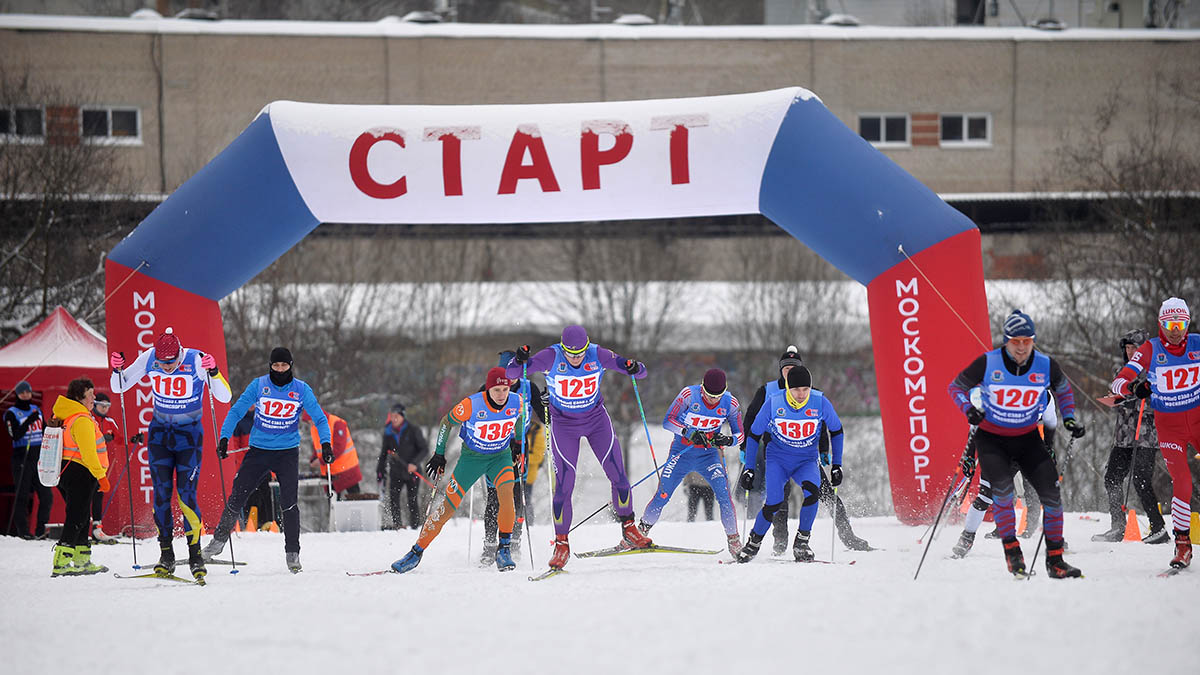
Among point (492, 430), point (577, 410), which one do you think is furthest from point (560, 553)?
point (577, 410)

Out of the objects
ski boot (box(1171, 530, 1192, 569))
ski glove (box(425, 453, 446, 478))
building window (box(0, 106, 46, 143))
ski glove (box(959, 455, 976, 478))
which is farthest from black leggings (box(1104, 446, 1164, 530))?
building window (box(0, 106, 46, 143))

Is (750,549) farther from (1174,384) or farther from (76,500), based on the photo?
(76,500)

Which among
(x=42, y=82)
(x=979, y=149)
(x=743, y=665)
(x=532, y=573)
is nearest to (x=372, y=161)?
(x=532, y=573)

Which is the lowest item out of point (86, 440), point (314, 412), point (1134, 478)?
point (1134, 478)

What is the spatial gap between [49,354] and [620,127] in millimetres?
6923

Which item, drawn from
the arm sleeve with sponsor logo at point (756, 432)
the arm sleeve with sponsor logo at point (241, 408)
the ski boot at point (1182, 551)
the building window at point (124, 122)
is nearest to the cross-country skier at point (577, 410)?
the arm sleeve with sponsor logo at point (756, 432)

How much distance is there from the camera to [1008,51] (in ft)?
92.3

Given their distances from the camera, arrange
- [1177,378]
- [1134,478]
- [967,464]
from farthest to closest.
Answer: [1134,478]
[1177,378]
[967,464]

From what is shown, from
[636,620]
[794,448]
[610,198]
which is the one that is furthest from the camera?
[610,198]

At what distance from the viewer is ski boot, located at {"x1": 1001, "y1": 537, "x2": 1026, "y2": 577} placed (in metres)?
7.28

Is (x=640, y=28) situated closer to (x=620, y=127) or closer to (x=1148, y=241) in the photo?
(x=1148, y=241)

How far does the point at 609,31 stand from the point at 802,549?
20.9 meters

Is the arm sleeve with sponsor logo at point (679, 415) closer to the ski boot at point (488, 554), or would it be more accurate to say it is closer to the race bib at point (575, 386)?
the race bib at point (575, 386)

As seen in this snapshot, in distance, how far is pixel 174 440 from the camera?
8609 mm
